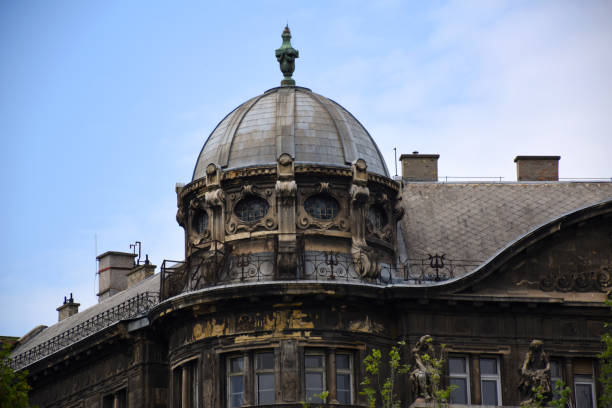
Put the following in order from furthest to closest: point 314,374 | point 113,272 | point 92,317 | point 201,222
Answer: point 113,272, point 92,317, point 201,222, point 314,374

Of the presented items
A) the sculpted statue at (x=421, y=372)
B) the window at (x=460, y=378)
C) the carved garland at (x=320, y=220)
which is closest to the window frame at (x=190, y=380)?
the carved garland at (x=320, y=220)

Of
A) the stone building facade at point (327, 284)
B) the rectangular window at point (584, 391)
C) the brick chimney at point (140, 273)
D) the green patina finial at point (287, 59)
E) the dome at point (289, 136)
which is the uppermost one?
the green patina finial at point (287, 59)

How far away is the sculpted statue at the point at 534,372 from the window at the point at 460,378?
1.62 m

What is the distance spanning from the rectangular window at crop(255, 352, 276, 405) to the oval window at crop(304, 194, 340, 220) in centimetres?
474

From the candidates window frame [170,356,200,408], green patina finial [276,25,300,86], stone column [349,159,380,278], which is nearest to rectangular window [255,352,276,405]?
window frame [170,356,200,408]

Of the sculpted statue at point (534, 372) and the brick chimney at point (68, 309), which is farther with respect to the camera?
the brick chimney at point (68, 309)

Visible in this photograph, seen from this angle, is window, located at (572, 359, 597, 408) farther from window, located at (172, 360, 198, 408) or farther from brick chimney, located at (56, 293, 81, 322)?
brick chimney, located at (56, 293, 81, 322)

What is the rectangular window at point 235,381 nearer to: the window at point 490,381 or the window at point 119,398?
the window at point 119,398

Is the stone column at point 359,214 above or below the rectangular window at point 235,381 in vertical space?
above

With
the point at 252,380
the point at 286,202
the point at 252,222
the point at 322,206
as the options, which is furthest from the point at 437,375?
the point at 252,222

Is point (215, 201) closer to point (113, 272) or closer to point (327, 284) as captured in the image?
point (327, 284)

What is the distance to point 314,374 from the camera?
5253 cm

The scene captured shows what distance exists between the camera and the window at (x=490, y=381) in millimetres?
53406

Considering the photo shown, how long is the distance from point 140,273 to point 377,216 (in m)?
18.3
